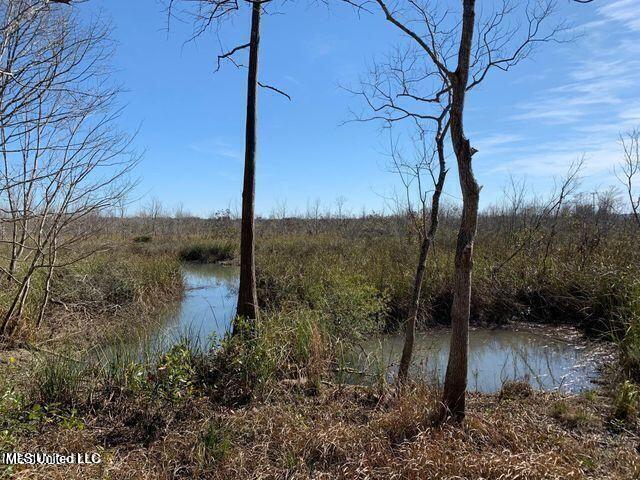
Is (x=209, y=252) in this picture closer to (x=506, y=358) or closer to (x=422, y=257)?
(x=506, y=358)

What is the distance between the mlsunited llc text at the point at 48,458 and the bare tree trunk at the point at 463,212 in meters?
2.64

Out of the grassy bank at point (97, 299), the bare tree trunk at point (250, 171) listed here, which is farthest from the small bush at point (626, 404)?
the grassy bank at point (97, 299)

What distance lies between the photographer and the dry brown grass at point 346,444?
8.91 ft

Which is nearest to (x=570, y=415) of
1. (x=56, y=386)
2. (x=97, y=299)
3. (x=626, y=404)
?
(x=626, y=404)

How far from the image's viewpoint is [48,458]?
9.23 feet

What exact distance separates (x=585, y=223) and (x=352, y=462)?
1145 cm

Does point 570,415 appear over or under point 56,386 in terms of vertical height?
under

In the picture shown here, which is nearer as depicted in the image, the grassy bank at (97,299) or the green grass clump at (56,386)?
the green grass clump at (56,386)

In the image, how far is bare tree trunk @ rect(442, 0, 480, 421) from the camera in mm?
3061

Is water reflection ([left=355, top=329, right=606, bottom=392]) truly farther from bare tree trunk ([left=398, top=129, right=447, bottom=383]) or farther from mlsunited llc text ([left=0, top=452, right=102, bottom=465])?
mlsunited llc text ([left=0, top=452, right=102, bottom=465])

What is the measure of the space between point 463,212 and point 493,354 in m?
5.15

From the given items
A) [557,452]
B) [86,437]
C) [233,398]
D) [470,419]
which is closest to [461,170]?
[470,419]

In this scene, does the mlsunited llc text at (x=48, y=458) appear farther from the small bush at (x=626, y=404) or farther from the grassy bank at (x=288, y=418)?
the small bush at (x=626, y=404)

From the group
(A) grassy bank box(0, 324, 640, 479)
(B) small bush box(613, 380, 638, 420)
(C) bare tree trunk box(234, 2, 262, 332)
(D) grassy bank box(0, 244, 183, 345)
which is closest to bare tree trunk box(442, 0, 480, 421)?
(A) grassy bank box(0, 324, 640, 479)
